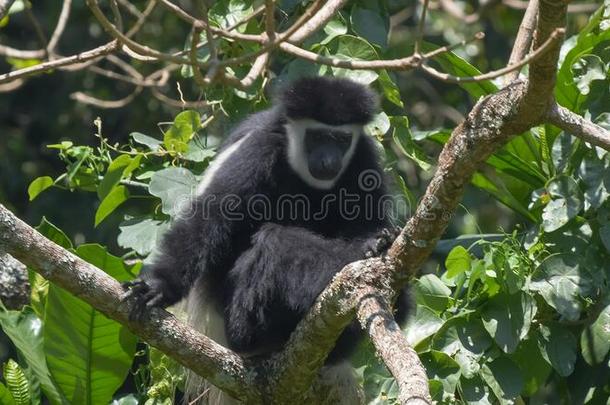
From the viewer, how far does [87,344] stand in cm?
343

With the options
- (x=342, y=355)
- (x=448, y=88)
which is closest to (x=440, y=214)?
(x=342, y=355)

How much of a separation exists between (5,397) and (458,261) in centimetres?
172

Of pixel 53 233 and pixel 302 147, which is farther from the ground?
pixel 302 147

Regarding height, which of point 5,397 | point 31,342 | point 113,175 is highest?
point 113,175

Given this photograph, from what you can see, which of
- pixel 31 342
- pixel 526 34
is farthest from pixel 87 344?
pixel 526 34

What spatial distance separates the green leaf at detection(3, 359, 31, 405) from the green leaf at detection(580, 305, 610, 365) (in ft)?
6.69

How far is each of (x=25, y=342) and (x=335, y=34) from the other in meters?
1.69

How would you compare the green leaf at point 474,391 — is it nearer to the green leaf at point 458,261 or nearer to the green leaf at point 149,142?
the green leaf at point 458,261

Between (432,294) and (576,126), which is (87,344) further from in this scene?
(576,126)

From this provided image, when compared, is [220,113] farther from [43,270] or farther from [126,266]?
[43,270]

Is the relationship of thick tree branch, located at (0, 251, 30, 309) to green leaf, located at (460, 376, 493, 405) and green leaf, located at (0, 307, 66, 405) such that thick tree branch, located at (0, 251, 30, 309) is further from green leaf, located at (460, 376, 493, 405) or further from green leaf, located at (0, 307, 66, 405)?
green leaf, located at (460, 376, 493, 405)

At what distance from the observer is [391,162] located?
377cm

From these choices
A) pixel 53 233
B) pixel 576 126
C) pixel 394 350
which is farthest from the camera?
pixel 53 233

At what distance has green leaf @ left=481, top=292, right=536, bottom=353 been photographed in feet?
10.3
